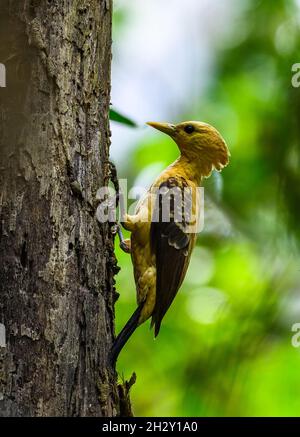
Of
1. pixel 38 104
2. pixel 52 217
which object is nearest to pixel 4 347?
pixel 52 217

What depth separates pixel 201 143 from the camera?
5.36 metres

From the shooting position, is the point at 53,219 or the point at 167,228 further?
the point at 167,228

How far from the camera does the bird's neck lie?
17.6 ft

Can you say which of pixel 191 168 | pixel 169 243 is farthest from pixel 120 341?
pixel 191 168

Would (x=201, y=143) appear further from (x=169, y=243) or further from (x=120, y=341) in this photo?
(x=120, y=341)

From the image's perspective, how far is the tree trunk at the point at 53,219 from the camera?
123 inches

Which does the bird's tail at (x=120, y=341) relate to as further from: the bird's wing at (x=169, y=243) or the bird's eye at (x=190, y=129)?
the bird's eye at (x=190, y=129)

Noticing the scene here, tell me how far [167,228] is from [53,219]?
5.53 feet

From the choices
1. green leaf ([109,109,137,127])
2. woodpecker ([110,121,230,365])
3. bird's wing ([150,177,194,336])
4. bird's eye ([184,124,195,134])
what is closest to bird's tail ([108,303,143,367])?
woodpecker ([110,121,230,365])

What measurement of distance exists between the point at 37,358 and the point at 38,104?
4.10ft

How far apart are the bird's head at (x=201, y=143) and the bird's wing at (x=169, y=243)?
1.10ft

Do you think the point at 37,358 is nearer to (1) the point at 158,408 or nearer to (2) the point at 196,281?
(1) the point at 158,408

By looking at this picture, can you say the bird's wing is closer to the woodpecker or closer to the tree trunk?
the woodpecker

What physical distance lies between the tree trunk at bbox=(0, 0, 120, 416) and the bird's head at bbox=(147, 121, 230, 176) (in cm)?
173
